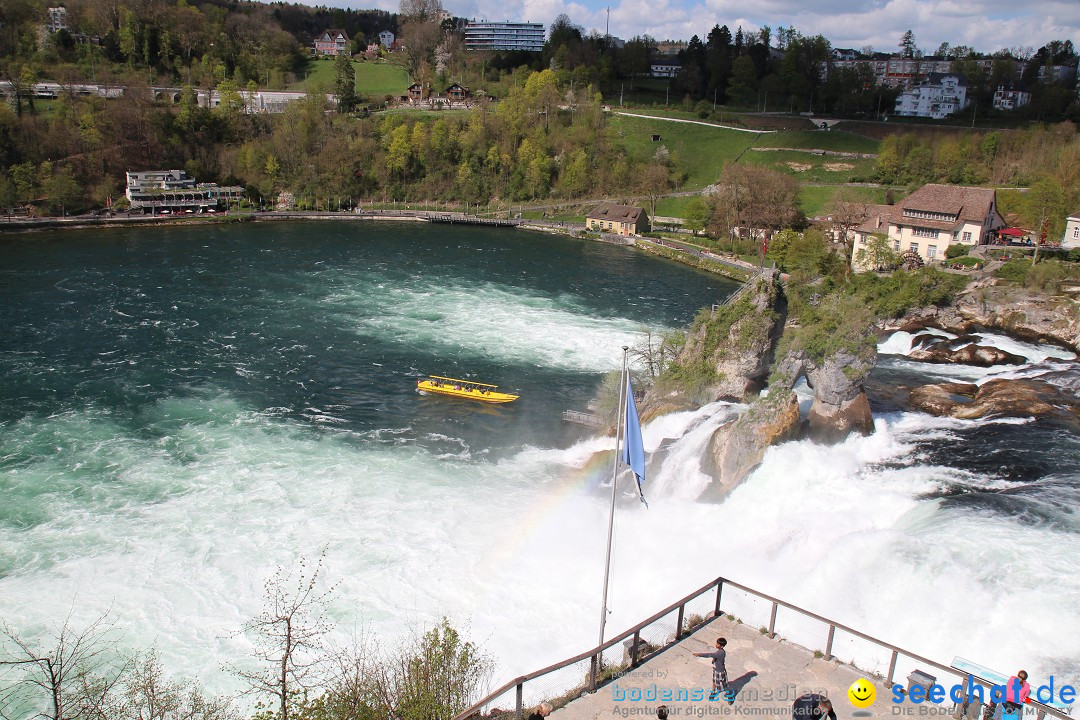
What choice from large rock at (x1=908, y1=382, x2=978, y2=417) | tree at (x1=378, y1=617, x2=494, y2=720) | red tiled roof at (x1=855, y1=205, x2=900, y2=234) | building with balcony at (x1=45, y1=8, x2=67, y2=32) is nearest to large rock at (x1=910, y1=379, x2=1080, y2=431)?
large rock at (x1=908, y1=382, x2=978, y2=417)

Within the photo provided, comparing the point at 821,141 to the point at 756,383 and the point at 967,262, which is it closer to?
the point at 967,262

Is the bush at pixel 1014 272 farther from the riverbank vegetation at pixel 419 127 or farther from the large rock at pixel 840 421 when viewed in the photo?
the large rock at pixel 840 421

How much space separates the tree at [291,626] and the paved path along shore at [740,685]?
30.2 feet

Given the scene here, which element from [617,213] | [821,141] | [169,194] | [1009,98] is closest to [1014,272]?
[617,213]

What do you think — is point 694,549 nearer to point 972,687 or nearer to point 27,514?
point 972,687

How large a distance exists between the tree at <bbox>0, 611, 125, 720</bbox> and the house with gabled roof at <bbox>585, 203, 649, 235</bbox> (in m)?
75.3

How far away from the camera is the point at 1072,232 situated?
61.2 meters

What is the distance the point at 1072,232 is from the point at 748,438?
47.3 m

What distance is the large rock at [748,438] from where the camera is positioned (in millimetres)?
29734

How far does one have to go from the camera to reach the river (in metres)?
23.1

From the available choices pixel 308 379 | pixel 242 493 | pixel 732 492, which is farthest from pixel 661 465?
pixel 308 379

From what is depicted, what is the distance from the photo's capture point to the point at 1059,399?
1436 inches

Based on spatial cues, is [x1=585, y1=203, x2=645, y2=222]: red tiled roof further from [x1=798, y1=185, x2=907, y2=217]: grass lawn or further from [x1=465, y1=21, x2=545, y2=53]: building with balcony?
[x1=465, y1=21, x2=545, y2=53]: building with balcony

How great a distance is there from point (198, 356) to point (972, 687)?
43307mm
